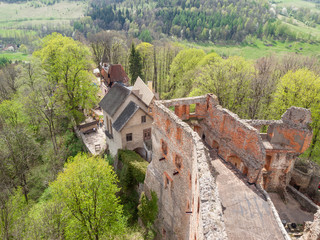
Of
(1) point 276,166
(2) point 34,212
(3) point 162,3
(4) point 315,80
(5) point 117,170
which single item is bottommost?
(5) point 117,170

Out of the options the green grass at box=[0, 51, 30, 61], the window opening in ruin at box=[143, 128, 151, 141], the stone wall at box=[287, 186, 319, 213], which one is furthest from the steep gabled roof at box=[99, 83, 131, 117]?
the green grass at box=[0, 51, 30, 61]

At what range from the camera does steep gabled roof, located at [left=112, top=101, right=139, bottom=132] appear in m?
26.7

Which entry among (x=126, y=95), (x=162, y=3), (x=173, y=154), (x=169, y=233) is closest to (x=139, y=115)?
(x=126, y=95)

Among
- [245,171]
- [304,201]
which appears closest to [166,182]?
[245,171]

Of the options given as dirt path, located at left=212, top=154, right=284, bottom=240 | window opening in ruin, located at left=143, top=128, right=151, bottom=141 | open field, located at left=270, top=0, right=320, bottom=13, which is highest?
open field, located at left=270, top=0, right=320, bottom=13

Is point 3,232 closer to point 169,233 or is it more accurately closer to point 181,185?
point 169,233

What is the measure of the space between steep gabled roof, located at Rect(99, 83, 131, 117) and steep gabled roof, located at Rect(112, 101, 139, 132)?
102cm

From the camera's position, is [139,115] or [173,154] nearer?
[173,154]

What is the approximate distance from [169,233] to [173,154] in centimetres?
700

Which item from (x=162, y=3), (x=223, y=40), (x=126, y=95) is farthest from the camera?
(x=162, y=3)

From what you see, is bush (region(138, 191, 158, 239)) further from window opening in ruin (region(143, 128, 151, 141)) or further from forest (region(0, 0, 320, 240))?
window opening in ruin (region(143, 128, 151, 141))

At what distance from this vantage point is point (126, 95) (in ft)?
91.4

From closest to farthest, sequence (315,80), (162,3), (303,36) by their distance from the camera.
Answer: (315,80), (303,36), (162,3)

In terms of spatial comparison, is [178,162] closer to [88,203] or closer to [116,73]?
[88,203]
